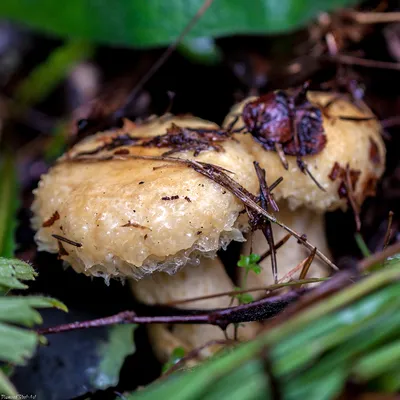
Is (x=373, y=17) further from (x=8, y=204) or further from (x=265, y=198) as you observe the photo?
(x=8, y=204)

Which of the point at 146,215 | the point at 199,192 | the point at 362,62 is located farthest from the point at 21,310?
the point at 362,62

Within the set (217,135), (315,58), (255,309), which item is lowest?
(255,309)

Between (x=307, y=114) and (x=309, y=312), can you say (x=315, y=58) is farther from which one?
(x=309, y=312)

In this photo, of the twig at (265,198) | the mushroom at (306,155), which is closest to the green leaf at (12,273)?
the twig at (265,198)

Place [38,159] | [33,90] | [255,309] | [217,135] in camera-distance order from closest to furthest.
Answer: [255,309], [217,135], [38,159], [33,90]

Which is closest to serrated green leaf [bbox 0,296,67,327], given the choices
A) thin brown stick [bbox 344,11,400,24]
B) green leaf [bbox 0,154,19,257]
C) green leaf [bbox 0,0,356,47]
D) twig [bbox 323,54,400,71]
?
green leaf [bbox 0,154,19,257]

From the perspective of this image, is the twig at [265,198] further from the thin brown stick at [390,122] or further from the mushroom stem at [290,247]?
the thin brown stick at [390,122]

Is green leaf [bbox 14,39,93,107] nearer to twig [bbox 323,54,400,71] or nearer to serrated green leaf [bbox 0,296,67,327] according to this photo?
twig [bbox 323,54,400,71]

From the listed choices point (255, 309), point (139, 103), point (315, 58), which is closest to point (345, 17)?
point (315, 58)
